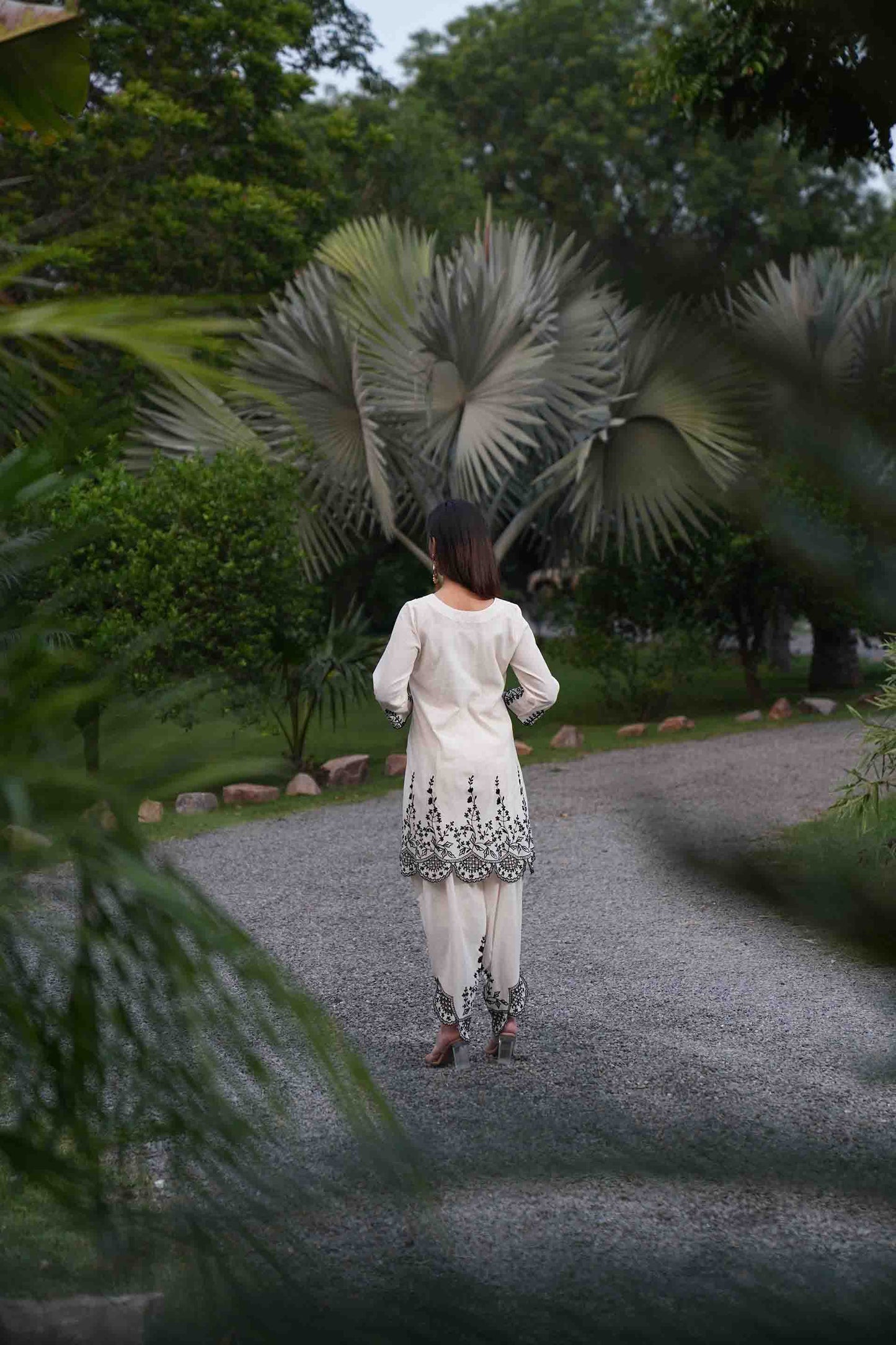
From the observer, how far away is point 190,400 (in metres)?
0.66

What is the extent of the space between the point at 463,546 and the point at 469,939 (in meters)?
1.24

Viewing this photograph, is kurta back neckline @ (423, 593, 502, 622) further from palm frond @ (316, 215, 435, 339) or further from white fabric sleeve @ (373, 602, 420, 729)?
palm frond @ (316, 215, 435, 339)

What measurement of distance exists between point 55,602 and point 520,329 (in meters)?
10.0

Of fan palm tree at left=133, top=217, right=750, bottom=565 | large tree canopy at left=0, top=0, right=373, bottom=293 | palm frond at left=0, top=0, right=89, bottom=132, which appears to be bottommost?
palm frond at left=0, top=0, right=89, bottom=132

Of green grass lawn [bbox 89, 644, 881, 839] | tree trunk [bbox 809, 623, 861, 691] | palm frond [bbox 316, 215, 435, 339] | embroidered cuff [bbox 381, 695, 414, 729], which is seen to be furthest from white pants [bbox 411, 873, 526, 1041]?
tree trunk [bbox 809, 623, 861, 691]

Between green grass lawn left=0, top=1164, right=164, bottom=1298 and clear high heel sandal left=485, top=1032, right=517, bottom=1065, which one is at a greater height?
green grass lawn left=0, top=1164, right=164, bottom=1298

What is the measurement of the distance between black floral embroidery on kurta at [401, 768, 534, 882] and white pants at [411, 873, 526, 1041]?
0.14ft

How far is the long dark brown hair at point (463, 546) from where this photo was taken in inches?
175

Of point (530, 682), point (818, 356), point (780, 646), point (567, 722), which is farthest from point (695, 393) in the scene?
point (780, 646)

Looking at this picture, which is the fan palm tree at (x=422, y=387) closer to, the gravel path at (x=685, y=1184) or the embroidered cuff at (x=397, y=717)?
the embroidered cuff at (x=397, y=717)

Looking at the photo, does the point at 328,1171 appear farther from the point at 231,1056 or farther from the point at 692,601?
the point at 692,601

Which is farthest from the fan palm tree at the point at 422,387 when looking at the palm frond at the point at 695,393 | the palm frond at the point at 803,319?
the palm frond at the point at 803,319

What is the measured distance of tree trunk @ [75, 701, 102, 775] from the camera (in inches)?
23.8

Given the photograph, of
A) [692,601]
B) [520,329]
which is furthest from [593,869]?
[692,601]
